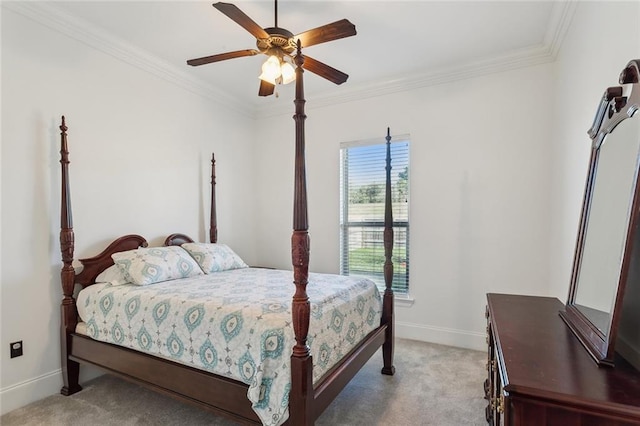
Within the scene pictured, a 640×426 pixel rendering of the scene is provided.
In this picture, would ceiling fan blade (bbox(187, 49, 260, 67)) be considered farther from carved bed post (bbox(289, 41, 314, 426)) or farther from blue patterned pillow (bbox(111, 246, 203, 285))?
blue patterned pillow (bbox(111, 246, 203, 285))

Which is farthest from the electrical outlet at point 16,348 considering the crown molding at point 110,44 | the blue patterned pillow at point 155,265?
the crown molding at point 110,44

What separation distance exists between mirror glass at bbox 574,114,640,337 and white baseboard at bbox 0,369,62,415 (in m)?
3.31

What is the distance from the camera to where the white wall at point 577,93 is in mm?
1551

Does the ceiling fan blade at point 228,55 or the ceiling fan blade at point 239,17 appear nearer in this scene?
the ceiling fan blade at point 239,17

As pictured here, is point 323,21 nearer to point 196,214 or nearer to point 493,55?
point 493,55

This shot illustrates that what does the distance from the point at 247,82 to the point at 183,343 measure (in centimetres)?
281

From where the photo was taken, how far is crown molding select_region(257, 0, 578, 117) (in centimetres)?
243

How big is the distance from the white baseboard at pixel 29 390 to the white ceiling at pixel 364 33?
8.67 feet

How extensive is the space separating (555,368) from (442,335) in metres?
2.51

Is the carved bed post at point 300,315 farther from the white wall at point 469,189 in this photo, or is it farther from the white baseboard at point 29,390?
the white wall at point 469,189

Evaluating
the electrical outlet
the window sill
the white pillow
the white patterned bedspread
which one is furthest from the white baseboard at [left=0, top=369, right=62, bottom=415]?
the window sill

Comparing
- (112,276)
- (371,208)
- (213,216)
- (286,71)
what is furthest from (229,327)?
(371,208)

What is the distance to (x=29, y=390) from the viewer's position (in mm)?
2283

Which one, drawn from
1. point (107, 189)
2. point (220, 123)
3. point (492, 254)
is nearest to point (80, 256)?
point (107, 189)
